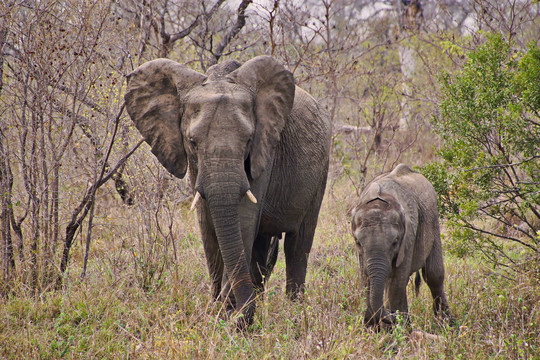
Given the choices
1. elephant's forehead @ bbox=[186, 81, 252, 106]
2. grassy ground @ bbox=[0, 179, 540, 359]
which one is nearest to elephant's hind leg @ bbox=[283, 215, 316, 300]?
grassy ground @ bbox=[0, 179, 540, 359]

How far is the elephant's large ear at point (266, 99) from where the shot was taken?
16.6ft

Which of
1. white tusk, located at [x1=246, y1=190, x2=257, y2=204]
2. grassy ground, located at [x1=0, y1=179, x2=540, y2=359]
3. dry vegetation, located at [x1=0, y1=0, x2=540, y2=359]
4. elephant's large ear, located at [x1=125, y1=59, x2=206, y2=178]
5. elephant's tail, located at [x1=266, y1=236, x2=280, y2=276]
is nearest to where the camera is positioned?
grassy ground, located at [x1=0, y1=179, x2=540, y2=359]

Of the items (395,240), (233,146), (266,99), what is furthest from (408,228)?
(233,146)

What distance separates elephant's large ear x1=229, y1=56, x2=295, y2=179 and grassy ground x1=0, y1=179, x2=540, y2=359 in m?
1.23

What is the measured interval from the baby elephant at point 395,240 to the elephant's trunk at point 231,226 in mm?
1042

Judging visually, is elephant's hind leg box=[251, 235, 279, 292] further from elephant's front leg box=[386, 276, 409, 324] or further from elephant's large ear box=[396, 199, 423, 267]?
elephant's large ear box=[396, 199, 423, 267]

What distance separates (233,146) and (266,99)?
0.78m

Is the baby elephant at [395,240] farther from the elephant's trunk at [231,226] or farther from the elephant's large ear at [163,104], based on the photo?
the elephant's large ear at [163,104]

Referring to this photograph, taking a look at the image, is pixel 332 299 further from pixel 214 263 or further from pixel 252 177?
pixel 252 177

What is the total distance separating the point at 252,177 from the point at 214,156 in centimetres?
49

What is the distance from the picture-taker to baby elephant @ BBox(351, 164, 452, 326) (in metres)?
5.18

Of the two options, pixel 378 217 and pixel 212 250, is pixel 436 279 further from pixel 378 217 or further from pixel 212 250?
pixel 212 250

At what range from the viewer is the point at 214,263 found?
5469 millimetres

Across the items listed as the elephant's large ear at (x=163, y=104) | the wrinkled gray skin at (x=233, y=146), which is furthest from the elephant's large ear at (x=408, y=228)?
the elephant's large ear at (x=163, y=104)
